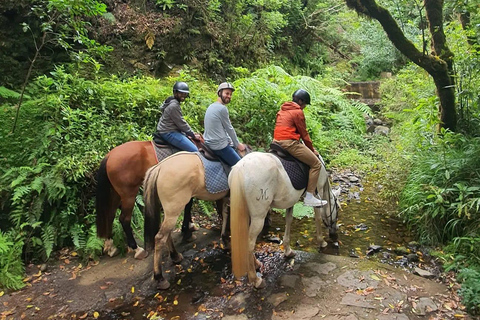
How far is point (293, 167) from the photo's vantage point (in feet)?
14.0

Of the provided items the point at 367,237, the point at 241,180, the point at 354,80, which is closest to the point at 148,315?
the point at 241,180

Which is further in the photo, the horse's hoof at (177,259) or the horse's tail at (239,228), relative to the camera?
the horse's hoof at (177,259)

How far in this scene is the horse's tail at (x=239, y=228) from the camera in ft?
12.1

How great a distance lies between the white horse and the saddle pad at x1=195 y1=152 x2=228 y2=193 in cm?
46

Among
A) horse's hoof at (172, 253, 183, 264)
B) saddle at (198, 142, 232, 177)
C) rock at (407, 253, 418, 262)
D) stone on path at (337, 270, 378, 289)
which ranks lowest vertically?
rock at (407, 253, 418, 262)

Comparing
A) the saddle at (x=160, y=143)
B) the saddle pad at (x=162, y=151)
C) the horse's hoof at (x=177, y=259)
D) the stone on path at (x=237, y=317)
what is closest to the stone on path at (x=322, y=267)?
the stone on path at (x=237, y=317)

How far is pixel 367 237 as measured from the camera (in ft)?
17.4

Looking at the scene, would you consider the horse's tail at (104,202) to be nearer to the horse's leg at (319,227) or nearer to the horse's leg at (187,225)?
the horse's leg at (187,225)

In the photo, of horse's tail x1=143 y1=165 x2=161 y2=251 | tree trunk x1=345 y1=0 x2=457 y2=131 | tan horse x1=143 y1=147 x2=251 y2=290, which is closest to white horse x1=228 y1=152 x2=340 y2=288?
tan horse x1=143 y1=147 x2=251 y2=290

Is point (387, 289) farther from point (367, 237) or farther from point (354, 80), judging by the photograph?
point (354, 80)

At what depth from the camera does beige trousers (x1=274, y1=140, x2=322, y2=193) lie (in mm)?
4223

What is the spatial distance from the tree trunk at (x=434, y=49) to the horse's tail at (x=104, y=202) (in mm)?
4930

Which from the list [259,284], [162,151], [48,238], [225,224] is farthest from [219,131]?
[48,238]

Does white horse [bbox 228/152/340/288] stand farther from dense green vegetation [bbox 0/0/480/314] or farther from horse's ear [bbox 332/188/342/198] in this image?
horse's ear [bbox 332/188/342/198]
